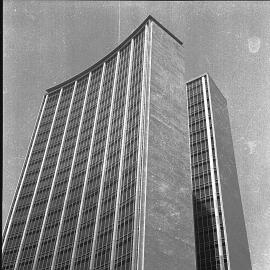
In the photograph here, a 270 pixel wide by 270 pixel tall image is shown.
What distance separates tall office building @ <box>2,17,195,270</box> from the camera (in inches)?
3147

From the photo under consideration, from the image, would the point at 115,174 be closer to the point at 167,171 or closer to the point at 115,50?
the point at 167,171

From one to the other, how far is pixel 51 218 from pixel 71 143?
26.3 meters

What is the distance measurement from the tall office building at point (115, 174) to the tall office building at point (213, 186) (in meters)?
→ 19.8

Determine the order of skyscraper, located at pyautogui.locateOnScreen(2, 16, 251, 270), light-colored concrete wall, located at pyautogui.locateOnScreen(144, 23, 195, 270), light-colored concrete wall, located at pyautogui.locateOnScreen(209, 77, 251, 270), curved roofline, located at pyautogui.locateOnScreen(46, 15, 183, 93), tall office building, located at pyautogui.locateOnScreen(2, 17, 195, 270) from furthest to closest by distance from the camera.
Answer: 1. curved roofline, located at pyautogui.locateOnScreen(46, 15, 183, 93)
2. light-colored concrete wall, located at pyautogui.locateOnScreen(209, 77, 251, 270)
3. skyscraper, located at pyautogui.locateOnScreen(2, 16, 251, 270)
4. tall office building, located at pyautogui.locateOnScreen(2, 17, 195, 270)
5. light-colored concrete wall, located at pyautogui.locateOnScreen(144, 23, 195, 270)

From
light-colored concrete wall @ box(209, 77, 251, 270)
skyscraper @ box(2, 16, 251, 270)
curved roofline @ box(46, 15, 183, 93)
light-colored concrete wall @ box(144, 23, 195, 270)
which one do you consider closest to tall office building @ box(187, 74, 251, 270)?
light-colored concrete wall @ box(209, 77, 251, 270)

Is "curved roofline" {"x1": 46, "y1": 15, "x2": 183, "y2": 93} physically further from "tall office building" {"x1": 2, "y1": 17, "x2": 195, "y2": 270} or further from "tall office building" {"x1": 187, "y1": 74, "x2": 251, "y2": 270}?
"tall office building" {"x1": 187, "y1": 74, "x2": 251, "y2": 270}

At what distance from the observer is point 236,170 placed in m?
136

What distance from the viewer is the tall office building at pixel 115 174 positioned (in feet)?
262

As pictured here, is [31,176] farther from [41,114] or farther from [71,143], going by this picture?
[41,114]

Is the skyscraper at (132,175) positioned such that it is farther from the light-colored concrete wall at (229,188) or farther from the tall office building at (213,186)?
the light-colored concrete wall at (229,188)

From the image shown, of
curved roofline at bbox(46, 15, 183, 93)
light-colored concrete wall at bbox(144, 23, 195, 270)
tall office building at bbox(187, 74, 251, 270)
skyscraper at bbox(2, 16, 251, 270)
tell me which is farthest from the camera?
curved roofline at bbox(46, 15, 183, 93)

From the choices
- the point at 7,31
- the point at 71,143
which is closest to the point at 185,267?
the point at 71,143

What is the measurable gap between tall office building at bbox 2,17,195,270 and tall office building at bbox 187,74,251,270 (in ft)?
65.1

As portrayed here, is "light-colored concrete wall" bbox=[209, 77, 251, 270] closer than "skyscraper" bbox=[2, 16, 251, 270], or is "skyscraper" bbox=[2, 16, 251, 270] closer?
"skyscraper" bbox=[2, 16, 251, 270]
